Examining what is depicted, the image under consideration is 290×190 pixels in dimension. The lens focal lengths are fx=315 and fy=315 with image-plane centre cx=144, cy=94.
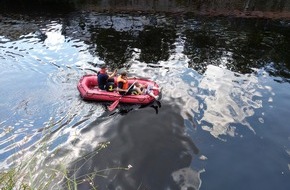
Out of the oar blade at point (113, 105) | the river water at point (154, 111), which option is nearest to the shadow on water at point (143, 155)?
the river water at point (154, 111)

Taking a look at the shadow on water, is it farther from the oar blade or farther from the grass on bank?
the grass on bank

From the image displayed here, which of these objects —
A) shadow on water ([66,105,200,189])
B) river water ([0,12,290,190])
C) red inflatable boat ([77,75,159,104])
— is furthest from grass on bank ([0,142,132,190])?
red inflatable boat ([77,75,159,104])

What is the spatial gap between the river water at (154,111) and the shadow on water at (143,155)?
3 cm

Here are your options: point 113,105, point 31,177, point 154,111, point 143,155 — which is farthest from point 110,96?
point 31,177

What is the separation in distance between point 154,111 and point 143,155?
8.29 feet

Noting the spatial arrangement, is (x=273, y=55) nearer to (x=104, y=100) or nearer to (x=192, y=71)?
(x=192, y=71)

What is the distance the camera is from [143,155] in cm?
912

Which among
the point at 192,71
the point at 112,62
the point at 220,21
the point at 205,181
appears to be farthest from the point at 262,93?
the point at 220,21

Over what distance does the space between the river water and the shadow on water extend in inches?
1.3

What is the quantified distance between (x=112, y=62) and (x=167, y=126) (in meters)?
5.81

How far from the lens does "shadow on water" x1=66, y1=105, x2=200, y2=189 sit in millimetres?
8164

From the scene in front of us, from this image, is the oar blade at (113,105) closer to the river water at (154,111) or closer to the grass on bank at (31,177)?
the river water at (154,111)

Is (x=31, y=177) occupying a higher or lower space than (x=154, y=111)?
higher

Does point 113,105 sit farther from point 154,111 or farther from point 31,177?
point 31,177
